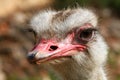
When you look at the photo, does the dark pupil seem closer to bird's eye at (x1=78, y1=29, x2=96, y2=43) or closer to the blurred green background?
bird's eye at (x1=78, y1=29, x2=96, y2=43)

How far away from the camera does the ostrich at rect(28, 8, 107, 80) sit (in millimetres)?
3766

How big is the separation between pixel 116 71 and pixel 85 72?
387cm

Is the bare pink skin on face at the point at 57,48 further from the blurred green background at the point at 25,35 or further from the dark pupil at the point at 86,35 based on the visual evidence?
the blurred green background at the point at 25,35

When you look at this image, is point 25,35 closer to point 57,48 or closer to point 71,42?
point 71,42

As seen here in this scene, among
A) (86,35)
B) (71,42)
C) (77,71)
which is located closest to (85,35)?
(86,35)

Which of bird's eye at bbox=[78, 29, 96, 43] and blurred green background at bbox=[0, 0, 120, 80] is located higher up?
bird's eye at bbox=[78, 29, 96, 43]

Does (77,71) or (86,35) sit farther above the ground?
(86,35)

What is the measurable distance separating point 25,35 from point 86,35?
4288mm

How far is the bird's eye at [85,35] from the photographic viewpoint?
392 cm

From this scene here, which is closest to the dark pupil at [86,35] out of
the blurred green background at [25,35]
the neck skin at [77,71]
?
the neck skin at [77,71]

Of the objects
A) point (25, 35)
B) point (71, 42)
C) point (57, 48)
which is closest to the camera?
point (57, 48)

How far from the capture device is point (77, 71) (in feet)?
13.1

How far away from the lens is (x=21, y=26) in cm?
845

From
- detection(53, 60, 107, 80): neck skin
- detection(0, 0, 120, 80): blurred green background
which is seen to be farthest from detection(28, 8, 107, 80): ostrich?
detection(0, 0, 120, 80): blurred green background
